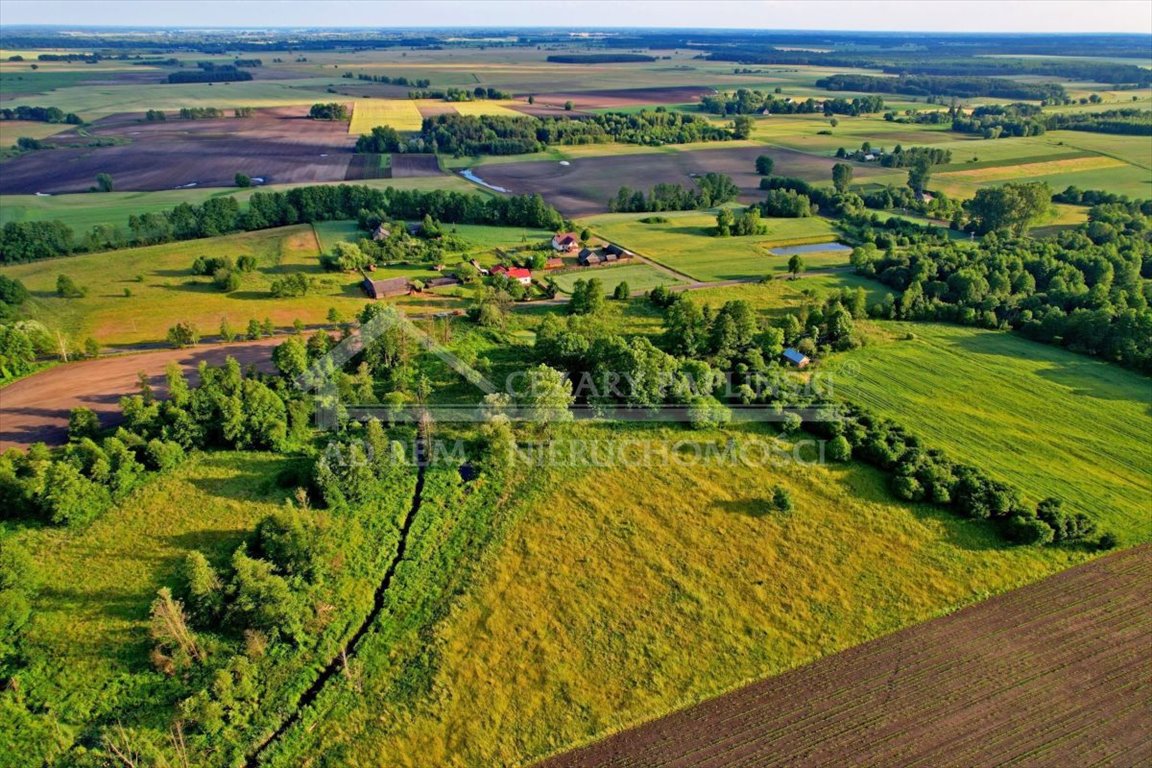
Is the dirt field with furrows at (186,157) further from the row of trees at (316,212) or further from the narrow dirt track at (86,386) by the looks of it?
the narrow dirt track at (86,386)

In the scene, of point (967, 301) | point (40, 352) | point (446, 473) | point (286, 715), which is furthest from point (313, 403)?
point (967, 301)

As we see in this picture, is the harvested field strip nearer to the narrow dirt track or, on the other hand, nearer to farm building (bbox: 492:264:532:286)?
farm building (bbox: 492:264:532:286)

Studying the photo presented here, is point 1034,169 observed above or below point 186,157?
below

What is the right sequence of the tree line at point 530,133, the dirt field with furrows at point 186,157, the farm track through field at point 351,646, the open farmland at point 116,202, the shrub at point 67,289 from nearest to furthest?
1. the farm track through field at point 351,646
2. the shrub at point 67,289
3. the open farmland at point 116,202
4. the dirt field with furrows at point 186,157
5. the tree line at point 530,133

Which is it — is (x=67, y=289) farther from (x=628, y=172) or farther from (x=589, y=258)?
(x=628, y=172)

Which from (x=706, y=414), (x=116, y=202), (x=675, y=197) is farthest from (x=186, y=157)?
(x=706, y=414)

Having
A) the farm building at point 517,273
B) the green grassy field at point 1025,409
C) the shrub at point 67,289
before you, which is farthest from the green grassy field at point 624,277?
the shrub at point 67,289
